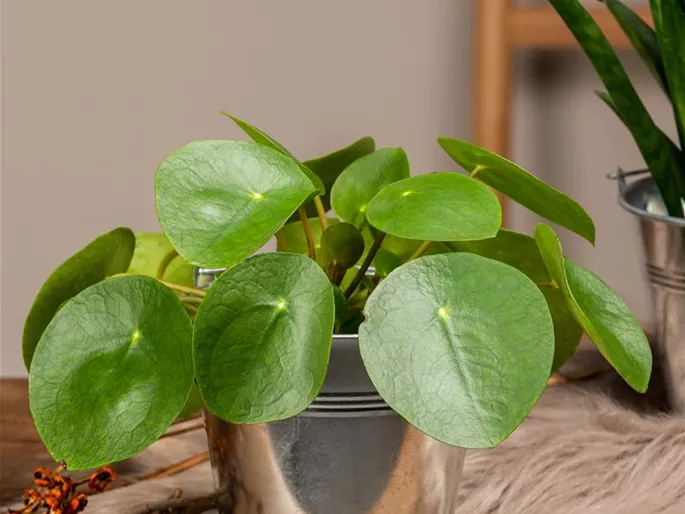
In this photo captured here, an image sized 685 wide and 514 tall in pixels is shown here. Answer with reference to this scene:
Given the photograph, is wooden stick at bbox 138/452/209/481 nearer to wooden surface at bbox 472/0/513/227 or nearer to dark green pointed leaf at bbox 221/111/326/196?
dark green pointed leaf at bbox 221/111/326/196

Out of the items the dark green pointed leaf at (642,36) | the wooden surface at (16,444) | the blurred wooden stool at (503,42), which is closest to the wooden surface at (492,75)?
the blurred wooden stool at (503,42)

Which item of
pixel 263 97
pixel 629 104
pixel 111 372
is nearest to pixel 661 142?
pixel 629 104

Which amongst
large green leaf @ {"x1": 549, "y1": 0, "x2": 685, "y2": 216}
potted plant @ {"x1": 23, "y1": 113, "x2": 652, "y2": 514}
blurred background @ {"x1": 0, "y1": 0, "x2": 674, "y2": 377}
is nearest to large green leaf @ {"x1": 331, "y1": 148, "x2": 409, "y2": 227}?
potted plant @ {"x1": 23, "y1": 113, "x2": 652, "y2": 514}

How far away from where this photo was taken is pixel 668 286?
2.20 ft

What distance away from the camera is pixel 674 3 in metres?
0.66

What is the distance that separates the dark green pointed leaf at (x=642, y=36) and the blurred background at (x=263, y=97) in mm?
470

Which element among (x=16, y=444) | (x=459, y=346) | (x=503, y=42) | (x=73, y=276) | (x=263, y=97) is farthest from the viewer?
(x=263, y=97)

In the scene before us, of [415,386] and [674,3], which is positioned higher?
[674,3]

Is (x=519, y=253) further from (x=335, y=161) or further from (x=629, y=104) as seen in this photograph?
(x=629, y=104)

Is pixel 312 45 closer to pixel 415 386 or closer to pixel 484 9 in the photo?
pixel 484 9

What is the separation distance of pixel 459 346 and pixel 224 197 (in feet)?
0.37

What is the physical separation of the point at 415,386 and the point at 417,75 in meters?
0.92

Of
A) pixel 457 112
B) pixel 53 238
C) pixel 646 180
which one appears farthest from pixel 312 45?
pixel 646 180

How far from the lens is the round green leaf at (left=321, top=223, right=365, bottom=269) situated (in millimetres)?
441
